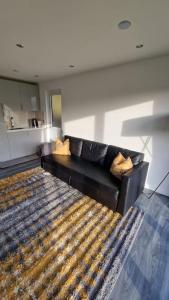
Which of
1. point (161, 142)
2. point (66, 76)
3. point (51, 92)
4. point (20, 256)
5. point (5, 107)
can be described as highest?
point (66, 76)

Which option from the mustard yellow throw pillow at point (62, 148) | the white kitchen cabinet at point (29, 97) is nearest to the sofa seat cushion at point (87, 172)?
the mustard yellow throw pillow at point (62, 148)

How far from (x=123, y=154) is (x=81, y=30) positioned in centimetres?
196

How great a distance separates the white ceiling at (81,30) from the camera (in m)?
1.26

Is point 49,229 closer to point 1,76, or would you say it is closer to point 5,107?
point 5,107

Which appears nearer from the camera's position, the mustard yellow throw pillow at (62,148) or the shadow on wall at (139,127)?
the shadow on wall at (139,127)

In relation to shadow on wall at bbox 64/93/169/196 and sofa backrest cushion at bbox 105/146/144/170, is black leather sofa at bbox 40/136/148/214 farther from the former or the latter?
shadow on wall at bbox 64/93/169/196

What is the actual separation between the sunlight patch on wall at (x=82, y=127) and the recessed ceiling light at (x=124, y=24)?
1992 mm

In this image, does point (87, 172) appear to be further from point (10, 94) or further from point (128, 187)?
point (10, 94)

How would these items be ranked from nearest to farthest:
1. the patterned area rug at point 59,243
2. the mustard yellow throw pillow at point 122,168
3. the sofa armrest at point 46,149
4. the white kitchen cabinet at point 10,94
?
the patterned area rug at point 59,243 < the mustard yellow throw pillow at point 122,168 < the sofa armrest at point 46,149 < the white kitchen cabinet at point 10,94

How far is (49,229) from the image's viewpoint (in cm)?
182

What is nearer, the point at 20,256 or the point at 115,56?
the point at 20,256

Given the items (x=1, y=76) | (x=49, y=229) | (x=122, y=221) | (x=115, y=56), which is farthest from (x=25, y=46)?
(x=122, y=221)

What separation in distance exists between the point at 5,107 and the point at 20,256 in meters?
4.00

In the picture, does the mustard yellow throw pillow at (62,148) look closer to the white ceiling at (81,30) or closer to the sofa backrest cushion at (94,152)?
the sofa backrest cushion at (94,152)
